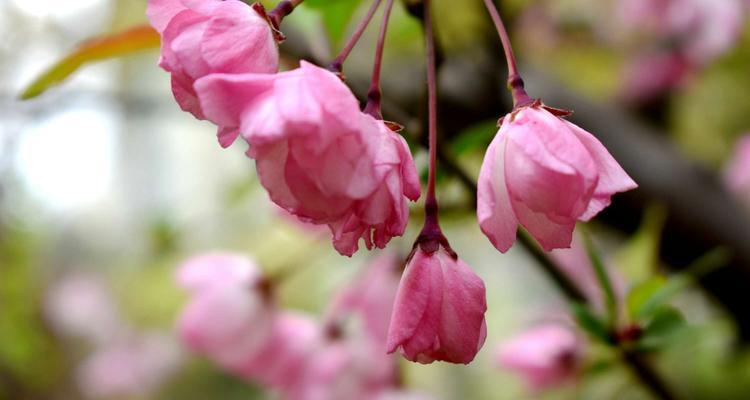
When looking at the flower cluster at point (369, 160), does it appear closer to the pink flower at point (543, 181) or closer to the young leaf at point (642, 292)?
the pink flower at point (543, 181)

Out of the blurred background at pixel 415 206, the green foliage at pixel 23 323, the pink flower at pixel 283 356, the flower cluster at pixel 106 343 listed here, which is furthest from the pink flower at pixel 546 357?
the flower cluster at pixel 106 343

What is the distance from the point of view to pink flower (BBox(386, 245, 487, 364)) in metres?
0.23

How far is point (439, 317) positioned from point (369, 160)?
0.19 feet

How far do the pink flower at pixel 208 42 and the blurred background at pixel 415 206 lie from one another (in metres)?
0.12

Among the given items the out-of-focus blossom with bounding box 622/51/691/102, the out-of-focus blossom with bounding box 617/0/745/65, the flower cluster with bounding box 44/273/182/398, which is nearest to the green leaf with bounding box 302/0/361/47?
the out-of-focus blossom with bounding box 617/0/745/65

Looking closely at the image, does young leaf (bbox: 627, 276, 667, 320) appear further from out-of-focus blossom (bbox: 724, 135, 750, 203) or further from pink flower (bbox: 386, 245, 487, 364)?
out-of-focus blossom (bbox: 724, 135, 750, 203)

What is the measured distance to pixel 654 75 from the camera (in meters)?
1.03

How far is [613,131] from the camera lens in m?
0.83

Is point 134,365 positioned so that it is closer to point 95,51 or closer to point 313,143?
point 95,51

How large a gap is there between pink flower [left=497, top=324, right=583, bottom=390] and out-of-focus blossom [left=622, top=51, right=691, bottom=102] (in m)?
0.54

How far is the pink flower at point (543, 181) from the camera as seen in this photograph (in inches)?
8.4

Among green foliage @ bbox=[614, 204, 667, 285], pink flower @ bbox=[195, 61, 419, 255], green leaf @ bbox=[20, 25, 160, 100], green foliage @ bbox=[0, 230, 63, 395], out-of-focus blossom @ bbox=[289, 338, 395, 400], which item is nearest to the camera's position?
pink flower @ bbox=[195, 61, 419, 255]

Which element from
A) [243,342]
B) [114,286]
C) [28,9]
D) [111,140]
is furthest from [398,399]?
[111,140]

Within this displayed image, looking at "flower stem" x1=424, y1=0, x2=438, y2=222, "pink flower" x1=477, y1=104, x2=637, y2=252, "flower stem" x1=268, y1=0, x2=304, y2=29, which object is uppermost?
"flower stem" x1=268, y1=0, x2=304, y2=29
